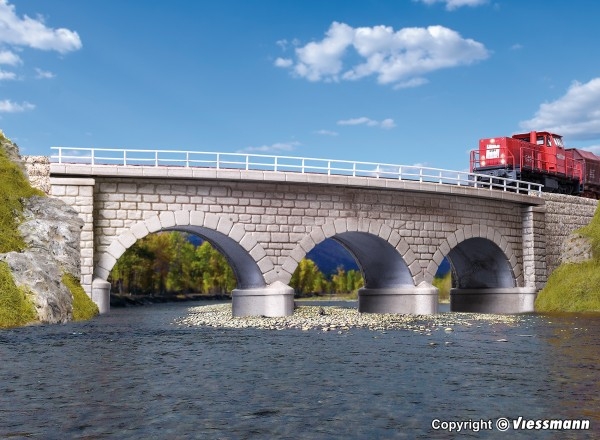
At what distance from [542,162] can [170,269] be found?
6579 centimetres

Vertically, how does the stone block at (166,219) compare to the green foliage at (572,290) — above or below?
above

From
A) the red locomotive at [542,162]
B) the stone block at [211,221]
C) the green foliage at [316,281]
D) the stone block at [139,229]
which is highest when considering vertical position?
the red locomotive at [542,162]

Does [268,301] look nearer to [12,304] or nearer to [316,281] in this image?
[12,304]

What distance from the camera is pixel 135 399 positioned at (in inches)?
455

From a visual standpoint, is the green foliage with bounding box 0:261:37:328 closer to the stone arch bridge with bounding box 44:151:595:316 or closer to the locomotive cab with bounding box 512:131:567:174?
the stone arch bridge with bounding box 44:151:595:316

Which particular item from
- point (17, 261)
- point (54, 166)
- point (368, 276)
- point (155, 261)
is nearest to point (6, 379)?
point (17, 261)

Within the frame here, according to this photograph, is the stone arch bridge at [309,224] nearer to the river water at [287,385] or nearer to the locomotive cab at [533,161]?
the locomotive cab at [533,161]

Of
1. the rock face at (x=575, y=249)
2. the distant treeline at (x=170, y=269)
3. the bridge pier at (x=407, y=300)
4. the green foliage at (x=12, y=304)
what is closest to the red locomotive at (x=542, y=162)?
the rock face at (x=575, y=249)

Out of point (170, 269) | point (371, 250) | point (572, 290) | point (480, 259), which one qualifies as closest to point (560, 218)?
point (480, 259)

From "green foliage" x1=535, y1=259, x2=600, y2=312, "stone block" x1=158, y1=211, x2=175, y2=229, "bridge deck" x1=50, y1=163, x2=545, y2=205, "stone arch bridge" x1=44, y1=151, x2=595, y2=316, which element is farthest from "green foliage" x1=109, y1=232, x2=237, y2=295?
"stone block" x1=158, y1=211, x2=175, y2=229

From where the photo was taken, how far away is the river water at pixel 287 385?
384 inches

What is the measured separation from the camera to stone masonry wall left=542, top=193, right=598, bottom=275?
3944 cm

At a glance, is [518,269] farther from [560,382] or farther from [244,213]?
[560,382]

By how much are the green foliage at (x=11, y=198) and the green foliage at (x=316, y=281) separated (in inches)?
3519
